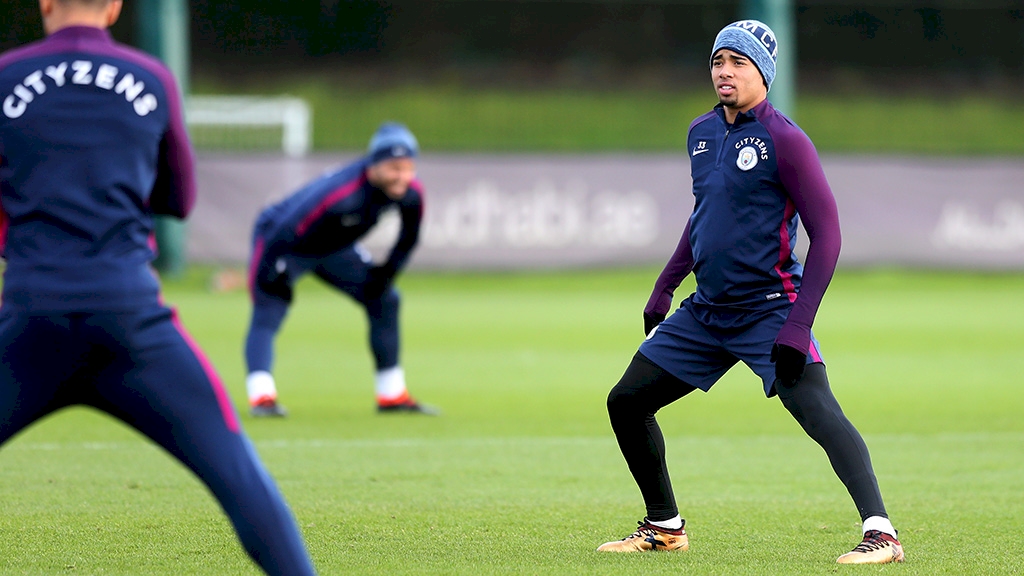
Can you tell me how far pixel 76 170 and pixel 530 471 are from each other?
439 cm

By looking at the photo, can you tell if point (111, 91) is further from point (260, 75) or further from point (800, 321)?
point (260, 75)

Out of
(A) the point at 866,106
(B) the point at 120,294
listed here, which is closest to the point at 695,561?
(B) the point at 120,294

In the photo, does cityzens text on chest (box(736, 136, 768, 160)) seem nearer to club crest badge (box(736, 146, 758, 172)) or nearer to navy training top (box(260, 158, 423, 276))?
club crest badge (box(736, 146, 758, 172))

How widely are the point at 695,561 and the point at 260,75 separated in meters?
30.2

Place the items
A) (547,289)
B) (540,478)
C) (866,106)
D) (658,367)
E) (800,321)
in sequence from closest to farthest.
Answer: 1. (800,321)
2. (658,367)
3. (540,478)
4. (547,289)
5. (866,106)

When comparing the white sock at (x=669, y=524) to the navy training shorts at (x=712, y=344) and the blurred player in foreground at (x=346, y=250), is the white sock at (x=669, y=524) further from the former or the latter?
the blurred player in foreground at (x=346, y=250)

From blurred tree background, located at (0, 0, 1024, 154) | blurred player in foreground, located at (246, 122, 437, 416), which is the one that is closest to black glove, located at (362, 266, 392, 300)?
blurred player in foreground, located at (246, 122, 437, 416)

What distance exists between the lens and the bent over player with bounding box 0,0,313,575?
3.86 meters

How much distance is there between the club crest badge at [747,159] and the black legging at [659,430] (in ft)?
2.63

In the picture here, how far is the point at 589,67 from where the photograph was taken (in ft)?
117

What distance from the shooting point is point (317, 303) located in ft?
64.5

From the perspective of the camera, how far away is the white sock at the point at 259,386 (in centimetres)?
1005

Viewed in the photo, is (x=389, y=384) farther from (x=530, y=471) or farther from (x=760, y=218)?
(x=760, y=218)

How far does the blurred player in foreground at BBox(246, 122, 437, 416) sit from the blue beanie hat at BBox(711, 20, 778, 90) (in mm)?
4409
